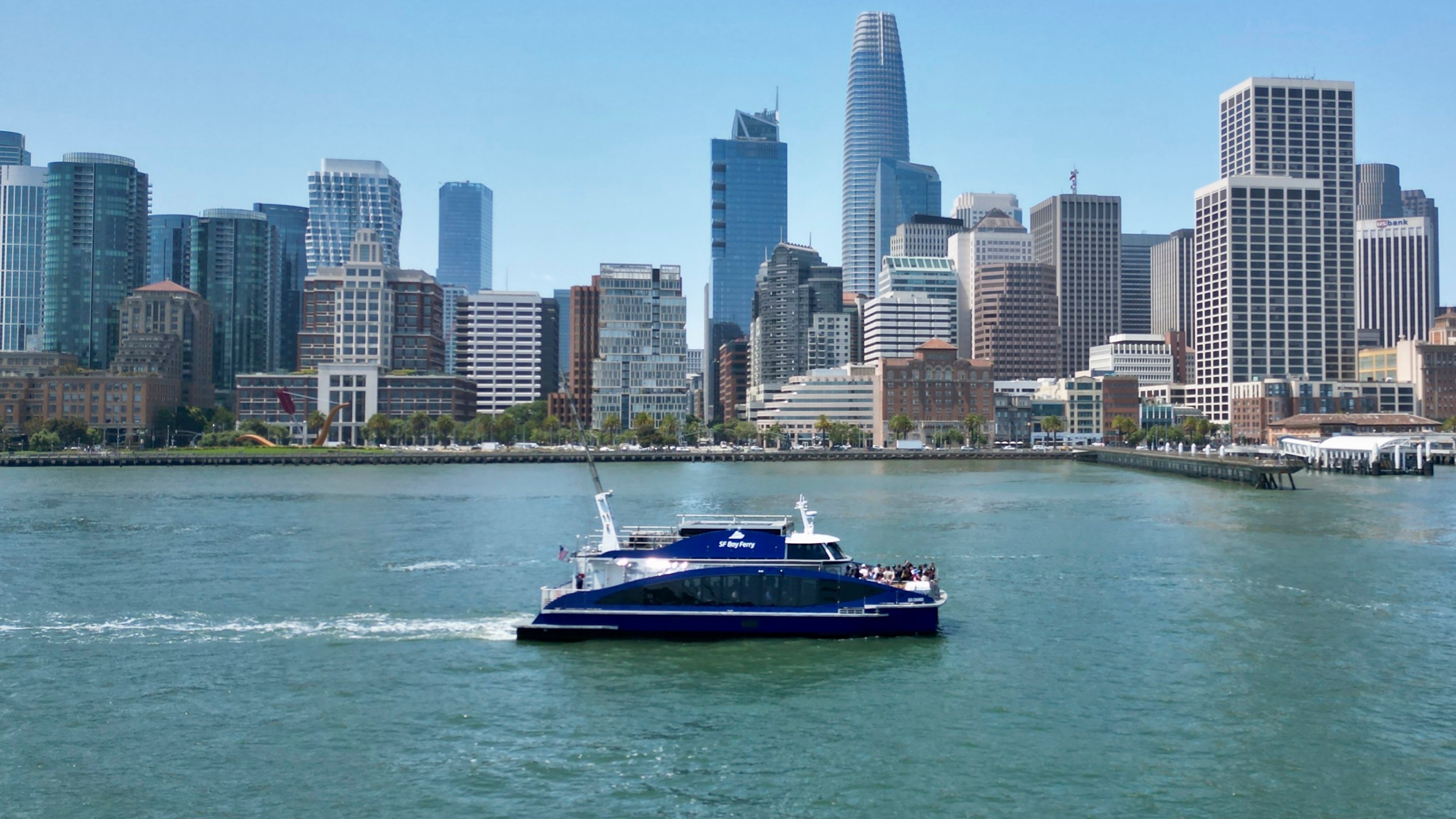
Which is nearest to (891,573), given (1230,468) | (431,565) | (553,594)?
(553,594)

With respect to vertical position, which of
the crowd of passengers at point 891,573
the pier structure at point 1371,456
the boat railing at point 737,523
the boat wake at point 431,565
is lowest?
the boat wake at point 431,565

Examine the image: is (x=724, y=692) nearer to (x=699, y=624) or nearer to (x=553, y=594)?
(x=699, y=624)

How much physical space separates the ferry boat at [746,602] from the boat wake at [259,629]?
2.84 m

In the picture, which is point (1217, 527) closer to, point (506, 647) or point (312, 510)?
point (506, 647)

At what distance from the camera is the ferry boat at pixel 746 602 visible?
44.8 metres

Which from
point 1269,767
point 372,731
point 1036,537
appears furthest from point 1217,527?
point 372,731

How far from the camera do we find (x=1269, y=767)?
30797 millimetres

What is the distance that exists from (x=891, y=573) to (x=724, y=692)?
12962 millimetres

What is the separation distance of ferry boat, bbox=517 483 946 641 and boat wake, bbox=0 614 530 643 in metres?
2.84

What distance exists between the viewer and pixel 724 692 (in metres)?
38.0

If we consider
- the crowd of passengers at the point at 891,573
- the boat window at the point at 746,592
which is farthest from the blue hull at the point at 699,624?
the crowd of passengers at the point at 891,573

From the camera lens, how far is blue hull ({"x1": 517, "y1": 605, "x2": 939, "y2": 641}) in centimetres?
4466

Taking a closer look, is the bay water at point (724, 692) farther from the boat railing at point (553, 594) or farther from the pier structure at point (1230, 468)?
the pier structure at point (1230, 468)

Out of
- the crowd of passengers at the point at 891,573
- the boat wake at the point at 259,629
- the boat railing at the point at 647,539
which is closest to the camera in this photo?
the boat wake at the point at 259,629
